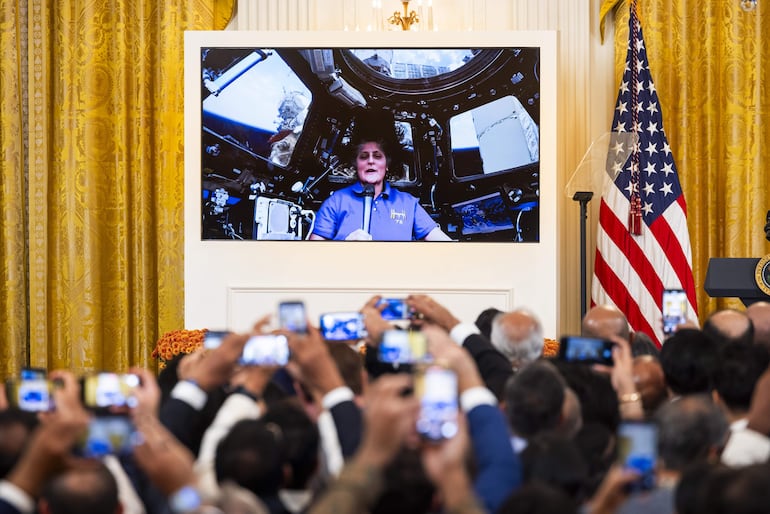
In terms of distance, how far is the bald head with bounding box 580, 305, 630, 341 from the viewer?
3891 mm

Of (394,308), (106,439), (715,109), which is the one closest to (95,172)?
(715,109)

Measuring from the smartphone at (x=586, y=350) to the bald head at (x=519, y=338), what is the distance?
0.64 ft

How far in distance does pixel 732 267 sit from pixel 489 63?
2169 millimetres

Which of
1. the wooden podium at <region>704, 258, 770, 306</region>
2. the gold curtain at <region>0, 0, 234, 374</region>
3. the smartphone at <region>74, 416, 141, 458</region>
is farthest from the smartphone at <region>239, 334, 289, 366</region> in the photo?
the gold curtain at <region>0, 0, 234, 374</region>

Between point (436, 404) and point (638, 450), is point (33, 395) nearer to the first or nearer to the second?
point (436, 404)

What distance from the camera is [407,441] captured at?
6.31 feet

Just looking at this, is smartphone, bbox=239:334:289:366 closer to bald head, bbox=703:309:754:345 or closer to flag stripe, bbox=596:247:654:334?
bald head, bbox=703:309:754:345

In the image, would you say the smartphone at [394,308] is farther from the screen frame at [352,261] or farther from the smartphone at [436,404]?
the screen frame at [352,261]

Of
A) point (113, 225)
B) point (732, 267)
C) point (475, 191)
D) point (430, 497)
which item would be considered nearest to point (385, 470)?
point (430, 497)

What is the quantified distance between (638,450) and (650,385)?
1282 millimetres

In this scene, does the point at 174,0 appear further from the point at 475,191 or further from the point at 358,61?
the point at 475,191

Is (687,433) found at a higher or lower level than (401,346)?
lower

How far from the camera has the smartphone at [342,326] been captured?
3344 millimetres

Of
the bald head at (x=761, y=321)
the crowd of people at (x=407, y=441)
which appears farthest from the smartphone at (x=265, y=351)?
the bald head at (x=761, y=321)
